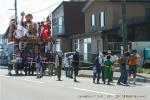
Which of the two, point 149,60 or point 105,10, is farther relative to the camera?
point 105,10

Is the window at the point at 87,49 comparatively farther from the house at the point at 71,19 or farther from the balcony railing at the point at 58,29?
the balcony railing at the point at 58,29

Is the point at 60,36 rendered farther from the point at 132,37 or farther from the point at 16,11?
the point at 132,37

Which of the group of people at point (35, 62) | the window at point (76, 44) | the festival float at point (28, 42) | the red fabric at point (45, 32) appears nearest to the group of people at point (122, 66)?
the group of people at point (35, 62)

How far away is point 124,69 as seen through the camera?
2502 centimetres

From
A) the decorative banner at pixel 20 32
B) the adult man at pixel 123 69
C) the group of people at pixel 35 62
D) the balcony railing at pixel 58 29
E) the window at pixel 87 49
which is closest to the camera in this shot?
the adult man at pixel 123 69

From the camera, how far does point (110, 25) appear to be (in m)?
51.1

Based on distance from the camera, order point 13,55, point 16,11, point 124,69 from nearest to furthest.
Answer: point 124,69 < point 13,55 < point 16,11

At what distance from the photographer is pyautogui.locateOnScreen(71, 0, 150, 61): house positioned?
4831 centimetres

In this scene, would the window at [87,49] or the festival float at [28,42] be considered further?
the window at [87,49]

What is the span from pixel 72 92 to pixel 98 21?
3478 cm

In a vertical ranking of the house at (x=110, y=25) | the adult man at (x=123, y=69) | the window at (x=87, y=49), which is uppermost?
→ the house at (x=110, y=25)

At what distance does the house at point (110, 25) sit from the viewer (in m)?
48.3

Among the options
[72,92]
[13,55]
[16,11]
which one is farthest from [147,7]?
[72,92]

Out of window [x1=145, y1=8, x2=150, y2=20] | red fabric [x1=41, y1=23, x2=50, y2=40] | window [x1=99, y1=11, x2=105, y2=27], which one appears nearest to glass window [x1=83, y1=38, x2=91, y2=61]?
window [x1=99, y1=11, x2=105, y2=27]
